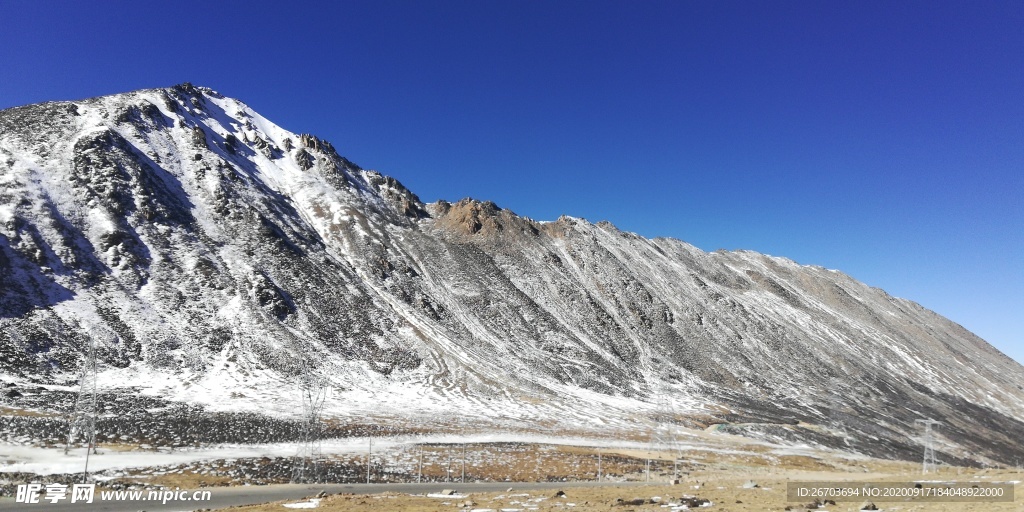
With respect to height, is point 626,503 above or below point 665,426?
above

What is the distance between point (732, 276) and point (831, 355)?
4315 centimetres

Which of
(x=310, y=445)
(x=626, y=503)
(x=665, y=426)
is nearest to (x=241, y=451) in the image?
(x=310, y=445)

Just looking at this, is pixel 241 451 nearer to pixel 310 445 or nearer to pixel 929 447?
pixel 310 445

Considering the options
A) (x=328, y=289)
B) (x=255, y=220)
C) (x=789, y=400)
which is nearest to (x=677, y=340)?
(x=789, y=400)

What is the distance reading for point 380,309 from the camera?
3720 inches

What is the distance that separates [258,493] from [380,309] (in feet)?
221

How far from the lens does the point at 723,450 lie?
59.0 meters

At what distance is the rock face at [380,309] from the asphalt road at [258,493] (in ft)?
92.8

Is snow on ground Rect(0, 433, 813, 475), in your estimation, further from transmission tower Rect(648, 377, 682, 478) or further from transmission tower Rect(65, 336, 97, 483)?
transmission tower Rect(648, 377, 682, 478)

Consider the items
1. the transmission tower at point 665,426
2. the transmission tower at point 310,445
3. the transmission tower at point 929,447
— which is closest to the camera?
the transmission tower at point 310,445

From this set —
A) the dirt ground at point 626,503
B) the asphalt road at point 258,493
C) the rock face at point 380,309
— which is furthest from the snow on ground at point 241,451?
the dirt ground at point 626,503

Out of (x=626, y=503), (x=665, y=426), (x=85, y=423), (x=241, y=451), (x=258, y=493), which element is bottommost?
(x=665, y=426)

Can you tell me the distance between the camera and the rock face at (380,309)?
6700 centimetres

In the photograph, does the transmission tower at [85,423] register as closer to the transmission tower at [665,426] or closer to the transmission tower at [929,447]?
the transmission tower at [665,426]
